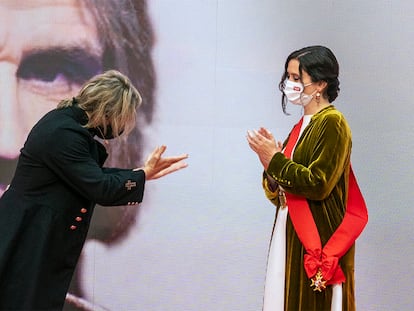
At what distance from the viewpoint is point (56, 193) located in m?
2.06

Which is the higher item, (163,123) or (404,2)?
(404,2)

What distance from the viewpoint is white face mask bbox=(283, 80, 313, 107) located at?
220 cm

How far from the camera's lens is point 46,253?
6.74ft

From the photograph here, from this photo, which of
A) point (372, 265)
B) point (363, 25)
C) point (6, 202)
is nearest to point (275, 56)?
point (363, 25)

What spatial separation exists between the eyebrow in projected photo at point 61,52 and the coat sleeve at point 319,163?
1.05 metres

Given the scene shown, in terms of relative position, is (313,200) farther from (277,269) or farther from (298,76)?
(298,76)

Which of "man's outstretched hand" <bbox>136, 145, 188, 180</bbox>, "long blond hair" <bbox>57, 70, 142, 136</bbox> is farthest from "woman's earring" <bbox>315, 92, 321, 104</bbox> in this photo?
"long blond hair" <bbox>57, 70, 142, 136</bbox>

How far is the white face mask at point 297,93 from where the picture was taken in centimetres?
220

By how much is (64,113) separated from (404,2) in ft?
5.84

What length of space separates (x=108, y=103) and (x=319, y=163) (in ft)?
2.36

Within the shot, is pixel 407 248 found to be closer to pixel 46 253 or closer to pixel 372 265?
pixel 372 265

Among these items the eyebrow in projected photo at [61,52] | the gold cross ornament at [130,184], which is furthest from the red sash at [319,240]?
the eyebrow in projected photo at [61,52]

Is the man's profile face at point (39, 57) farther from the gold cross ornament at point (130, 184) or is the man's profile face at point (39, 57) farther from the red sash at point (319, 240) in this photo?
the red sash at point (319, 240)

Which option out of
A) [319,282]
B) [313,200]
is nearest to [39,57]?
[313,200]
